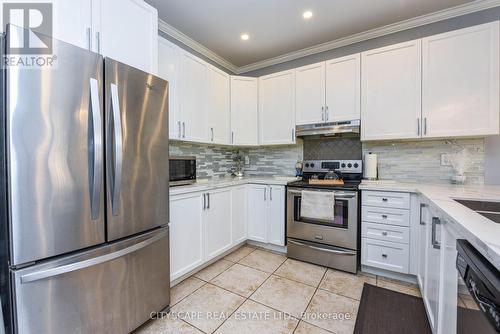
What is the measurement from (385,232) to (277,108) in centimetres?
196

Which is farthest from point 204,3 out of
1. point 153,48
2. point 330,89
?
point 330,89

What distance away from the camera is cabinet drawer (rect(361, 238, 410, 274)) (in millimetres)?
2070

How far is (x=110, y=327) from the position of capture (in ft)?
4.19

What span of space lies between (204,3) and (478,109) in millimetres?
2754

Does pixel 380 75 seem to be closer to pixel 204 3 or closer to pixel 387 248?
pixel 387 248

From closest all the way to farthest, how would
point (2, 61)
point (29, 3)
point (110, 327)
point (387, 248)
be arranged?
point (2, 61) → point (29, 3) → point (110, 327) → point (387, 248)

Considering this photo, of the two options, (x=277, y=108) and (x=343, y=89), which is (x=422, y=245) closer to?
(x=343, y=89)

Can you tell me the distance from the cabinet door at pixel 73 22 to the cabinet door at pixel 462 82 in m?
Answer: 2.86

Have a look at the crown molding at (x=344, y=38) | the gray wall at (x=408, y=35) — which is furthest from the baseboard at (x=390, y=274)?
the crown molding at (x=344, y=38)

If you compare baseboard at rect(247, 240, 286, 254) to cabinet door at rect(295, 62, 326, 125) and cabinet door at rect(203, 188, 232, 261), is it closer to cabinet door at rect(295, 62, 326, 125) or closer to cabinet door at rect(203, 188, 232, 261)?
cabinet door at rect(203, 188, 232, 261)

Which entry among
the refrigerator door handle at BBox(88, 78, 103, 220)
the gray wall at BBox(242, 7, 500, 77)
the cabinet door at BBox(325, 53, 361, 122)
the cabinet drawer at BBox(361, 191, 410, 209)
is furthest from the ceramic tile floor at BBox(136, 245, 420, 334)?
the gray wall at BBox(242, 7, 500, 77)

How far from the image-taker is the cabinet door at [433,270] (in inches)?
50.4

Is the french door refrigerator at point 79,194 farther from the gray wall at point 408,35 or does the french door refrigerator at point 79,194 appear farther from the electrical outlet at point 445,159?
the electrical outlet at point 445,159

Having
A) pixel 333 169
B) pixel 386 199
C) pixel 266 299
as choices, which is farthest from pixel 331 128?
pixel 266 299
